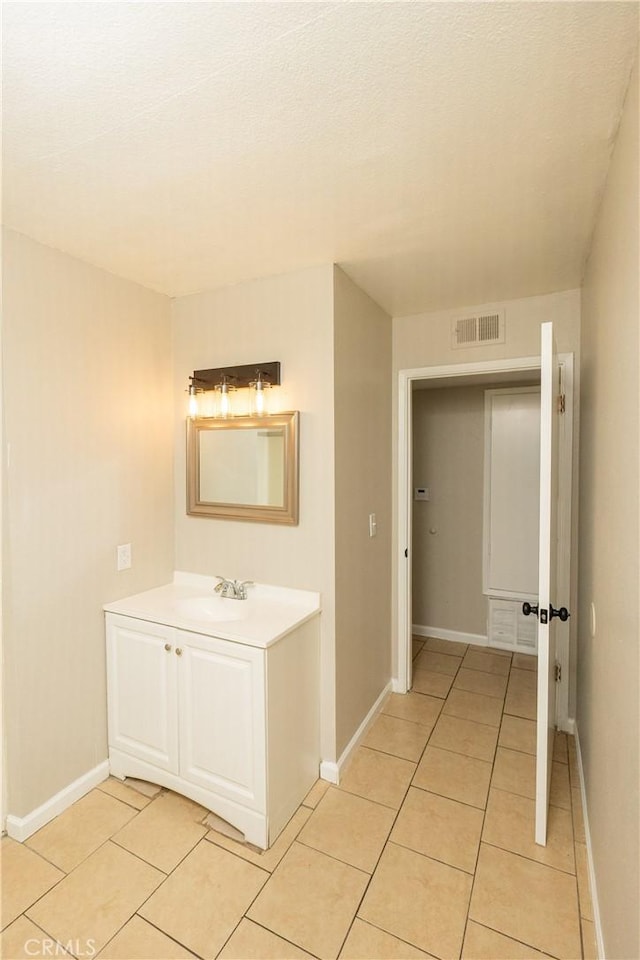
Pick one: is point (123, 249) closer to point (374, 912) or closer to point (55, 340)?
point (55, 340)

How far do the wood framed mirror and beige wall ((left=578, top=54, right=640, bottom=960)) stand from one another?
131cm

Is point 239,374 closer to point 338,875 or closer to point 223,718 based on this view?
point 223,718

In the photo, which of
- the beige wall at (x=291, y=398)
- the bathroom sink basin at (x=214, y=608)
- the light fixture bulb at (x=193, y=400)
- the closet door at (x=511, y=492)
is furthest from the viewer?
the closet door at (x=511, y=492)

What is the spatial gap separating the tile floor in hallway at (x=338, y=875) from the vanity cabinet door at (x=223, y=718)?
218 millimetres

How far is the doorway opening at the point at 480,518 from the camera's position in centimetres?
264

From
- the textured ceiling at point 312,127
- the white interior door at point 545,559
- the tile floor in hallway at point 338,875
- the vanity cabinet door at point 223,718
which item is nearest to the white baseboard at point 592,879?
the tile floor in hallway at point 338,875

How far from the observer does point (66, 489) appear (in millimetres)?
2115

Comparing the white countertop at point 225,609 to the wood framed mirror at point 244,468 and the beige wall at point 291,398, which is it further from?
the wood framed mirror at point 244,468

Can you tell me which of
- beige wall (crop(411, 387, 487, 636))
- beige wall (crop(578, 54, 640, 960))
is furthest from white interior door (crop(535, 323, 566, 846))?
beige wall (crop(411, 387, 487, 636))

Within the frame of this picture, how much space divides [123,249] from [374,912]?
2.79 metres

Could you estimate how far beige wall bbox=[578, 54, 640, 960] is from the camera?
1115 millimetres

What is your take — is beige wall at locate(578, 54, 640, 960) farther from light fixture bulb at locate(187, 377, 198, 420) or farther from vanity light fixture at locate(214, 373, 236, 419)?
light fixture bulb at locate(187, 377, 198, 420)

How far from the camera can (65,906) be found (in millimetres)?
1624

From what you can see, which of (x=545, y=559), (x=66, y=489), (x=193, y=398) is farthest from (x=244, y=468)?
(x=545, y=559)
